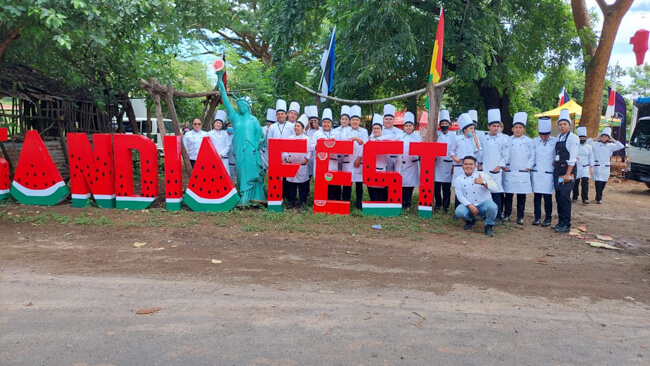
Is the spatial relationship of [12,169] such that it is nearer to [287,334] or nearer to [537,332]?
[287,334]

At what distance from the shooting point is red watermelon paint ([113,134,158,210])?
7.84 m

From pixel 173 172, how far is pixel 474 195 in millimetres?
4937

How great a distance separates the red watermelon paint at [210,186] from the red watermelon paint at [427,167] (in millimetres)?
3129

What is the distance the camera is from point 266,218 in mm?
7422

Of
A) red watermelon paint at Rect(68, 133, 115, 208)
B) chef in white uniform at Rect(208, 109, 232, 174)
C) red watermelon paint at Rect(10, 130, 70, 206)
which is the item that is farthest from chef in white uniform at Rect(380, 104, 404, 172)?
red watermelon paint at Rect(10, 130, 70, 206)

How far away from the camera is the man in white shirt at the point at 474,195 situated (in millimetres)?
6809

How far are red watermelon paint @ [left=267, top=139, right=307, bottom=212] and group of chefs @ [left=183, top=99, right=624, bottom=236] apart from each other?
34 cm

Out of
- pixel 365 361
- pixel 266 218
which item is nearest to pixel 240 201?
pixel 266 218

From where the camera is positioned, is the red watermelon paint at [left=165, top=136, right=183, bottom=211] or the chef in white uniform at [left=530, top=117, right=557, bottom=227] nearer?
the chef in white uniform at [left=530, top=117, right=557, bottom=227]

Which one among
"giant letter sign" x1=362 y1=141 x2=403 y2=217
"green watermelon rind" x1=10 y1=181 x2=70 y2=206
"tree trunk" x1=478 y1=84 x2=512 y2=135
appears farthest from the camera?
"tree trunk" x1=478 y1=84 x2=512 y2=135

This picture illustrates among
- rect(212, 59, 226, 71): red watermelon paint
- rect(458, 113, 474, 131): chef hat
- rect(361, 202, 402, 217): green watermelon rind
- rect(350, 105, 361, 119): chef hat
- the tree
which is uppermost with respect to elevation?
the tree

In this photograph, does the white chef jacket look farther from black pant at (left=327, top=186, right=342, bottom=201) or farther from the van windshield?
the van windshield

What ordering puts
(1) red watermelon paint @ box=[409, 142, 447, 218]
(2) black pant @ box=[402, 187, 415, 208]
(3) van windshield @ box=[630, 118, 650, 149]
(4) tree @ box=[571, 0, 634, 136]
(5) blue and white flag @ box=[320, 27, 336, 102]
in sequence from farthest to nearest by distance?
(4) tree @ box=[571, 0, 634, 136] → (3) van windshield @ box=[630, 118, 650, 149] → (5) blue and white flag @ box=[320, 27, 336, 102] → (2) black pant @ box=[402, 187, 415, 208] → (1) red watermelon paint @ box=[409, 142, 447, 218]

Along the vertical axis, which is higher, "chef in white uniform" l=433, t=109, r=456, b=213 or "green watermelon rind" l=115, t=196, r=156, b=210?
"chef in white uniform" l=433, t=109, r=456, b=213
